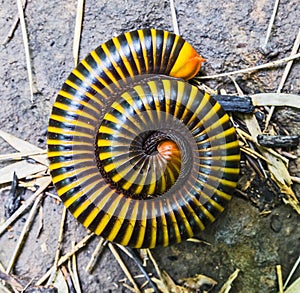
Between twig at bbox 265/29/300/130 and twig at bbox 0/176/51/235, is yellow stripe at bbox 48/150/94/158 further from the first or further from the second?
twig at bbox 265/29/300/130

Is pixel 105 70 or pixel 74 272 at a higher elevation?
pixel 105 70

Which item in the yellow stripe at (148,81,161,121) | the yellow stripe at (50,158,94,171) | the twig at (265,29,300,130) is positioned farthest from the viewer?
the twig at (265,29,300,130)

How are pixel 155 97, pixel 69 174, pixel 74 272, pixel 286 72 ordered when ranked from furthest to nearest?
1. pixel 74 272
2. pixel 286 72
3. pixel 69 174
4. pixel 155 97

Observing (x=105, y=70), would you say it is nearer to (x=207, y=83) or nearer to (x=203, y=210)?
(x=207, y=83)

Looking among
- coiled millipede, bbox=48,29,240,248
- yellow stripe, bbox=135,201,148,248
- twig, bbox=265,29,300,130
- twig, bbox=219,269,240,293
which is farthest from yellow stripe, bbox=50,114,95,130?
twig, bbox=219,269,240,293

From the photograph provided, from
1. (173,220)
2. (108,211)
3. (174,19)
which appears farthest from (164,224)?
(174,19)

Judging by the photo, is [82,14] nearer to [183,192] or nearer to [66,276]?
[183,192]

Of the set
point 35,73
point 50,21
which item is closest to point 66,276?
point 35,73
